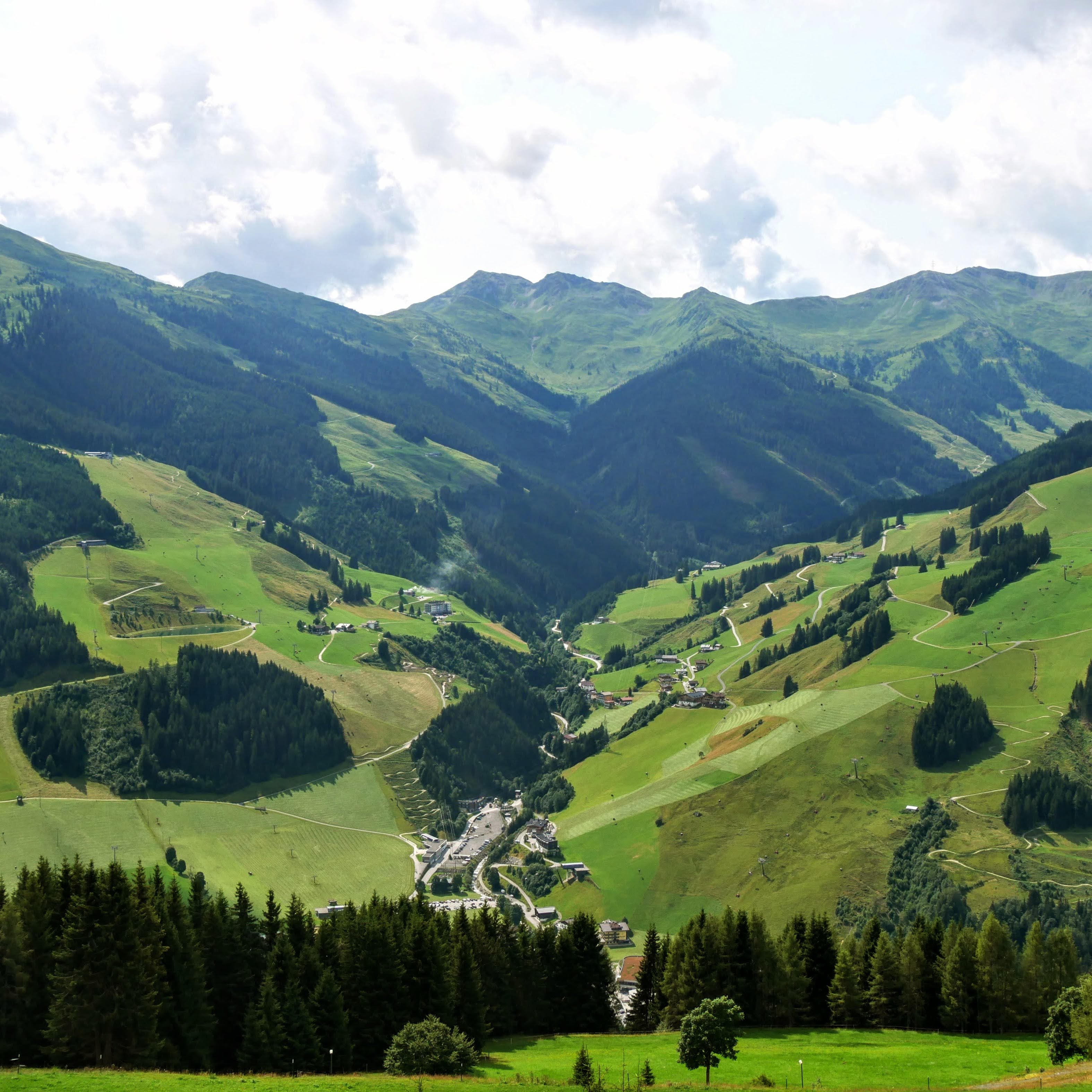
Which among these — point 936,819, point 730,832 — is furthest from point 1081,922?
point 730,832

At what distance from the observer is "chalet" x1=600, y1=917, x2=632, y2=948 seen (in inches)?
6442

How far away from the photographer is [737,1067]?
76.0 m

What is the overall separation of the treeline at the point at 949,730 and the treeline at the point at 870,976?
93.1 m

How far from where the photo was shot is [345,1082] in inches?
2406

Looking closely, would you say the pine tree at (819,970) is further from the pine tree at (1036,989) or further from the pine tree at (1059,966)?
the pine tree at (1059,966)

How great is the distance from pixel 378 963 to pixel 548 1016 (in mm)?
24484

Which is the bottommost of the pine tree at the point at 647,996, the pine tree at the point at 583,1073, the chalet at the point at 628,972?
the chalet at the point at 628,972

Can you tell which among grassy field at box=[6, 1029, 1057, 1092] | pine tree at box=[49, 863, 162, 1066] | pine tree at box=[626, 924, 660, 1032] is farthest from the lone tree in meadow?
pine tree at box=[49, 863, 162, 1066]

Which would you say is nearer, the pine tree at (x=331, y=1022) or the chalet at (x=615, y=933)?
the pine tree at (x=331, y=1022)

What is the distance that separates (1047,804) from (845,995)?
296 feet

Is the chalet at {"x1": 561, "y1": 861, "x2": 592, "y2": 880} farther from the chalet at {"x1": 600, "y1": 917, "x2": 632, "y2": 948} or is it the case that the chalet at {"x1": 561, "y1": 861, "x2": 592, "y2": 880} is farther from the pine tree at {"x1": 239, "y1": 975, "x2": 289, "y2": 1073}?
the pine tree at {"x1": 239, "y1": 975, "x2": 289, "y2": 1073}

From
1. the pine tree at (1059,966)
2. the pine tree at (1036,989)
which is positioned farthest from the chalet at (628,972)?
the pine tree at (1059,966)

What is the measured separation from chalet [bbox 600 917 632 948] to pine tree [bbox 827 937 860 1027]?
68.5 metres

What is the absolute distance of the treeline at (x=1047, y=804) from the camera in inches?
6604
